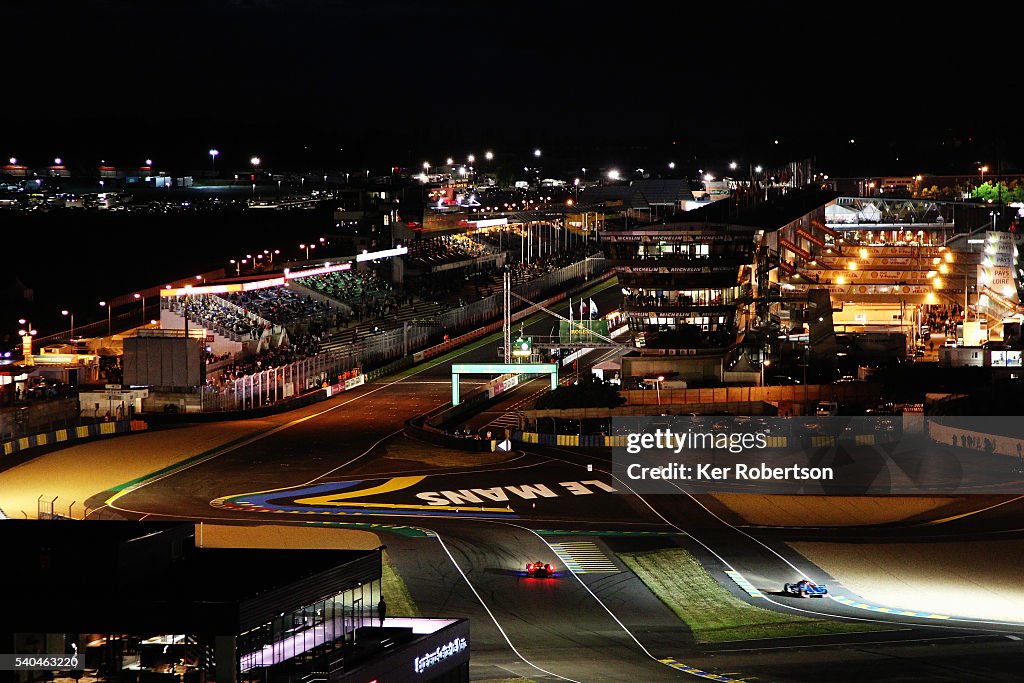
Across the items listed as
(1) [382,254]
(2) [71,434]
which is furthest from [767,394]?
(1) [382,254]

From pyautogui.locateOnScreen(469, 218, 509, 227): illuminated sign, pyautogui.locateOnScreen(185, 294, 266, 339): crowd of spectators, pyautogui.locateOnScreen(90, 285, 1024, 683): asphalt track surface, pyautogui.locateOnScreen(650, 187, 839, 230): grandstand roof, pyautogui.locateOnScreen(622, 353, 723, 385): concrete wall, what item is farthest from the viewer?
pyautogui.locateOnScreen(469, 218, 509, 227): illuminated sign

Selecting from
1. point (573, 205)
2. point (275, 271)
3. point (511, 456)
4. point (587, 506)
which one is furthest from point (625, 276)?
point (573, 205)

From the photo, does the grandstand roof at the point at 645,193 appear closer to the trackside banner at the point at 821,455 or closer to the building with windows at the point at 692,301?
the building with windows at the point at 692,301

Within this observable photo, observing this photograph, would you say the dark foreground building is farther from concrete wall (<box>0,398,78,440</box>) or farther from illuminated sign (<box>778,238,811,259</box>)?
illuminated sign (<box>778,238,811,259</box>)

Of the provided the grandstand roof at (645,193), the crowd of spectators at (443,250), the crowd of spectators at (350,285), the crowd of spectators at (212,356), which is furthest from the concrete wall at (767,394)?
the grandstand roof at (645,193)

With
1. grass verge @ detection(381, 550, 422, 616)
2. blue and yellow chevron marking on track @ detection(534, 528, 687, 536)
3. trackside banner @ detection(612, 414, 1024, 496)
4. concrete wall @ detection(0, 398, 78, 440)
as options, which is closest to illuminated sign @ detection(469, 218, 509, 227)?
trackside banner @ detection(612, 414, 1024, 496)

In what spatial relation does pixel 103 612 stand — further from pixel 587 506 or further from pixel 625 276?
pixel 625 276
